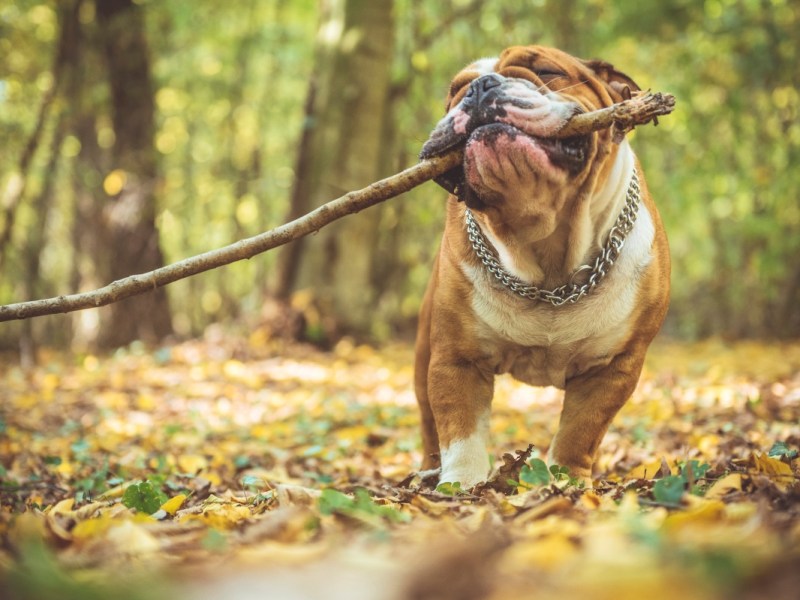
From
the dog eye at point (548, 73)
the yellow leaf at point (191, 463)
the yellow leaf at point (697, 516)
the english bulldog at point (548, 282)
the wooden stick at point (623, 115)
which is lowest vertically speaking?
the yellow leaf at point (191, 463)

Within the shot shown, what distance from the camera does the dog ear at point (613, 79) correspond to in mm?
3559

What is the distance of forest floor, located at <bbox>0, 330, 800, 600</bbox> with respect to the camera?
1.41 meters

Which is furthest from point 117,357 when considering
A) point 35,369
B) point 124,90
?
point 124,90

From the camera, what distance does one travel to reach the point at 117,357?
9250mm

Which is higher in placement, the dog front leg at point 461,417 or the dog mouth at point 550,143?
the dog mouth at point 550,143

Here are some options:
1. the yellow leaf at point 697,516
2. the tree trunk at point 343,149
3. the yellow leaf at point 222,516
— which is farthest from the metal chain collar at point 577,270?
the tree trunk at point 343,149

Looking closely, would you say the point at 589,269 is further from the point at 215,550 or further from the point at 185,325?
the point at 185,325

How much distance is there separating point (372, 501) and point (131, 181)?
8606 millimetres

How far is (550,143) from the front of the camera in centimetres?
304

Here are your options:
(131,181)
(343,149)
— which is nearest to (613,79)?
(343,149)

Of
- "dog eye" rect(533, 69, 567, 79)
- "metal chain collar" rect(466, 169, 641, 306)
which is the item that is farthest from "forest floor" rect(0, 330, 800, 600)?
"dog eye" rect(533, 69, 567, 79)

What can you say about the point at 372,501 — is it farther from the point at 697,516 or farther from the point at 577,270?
the point at 577,270

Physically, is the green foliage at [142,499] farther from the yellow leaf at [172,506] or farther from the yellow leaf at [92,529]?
the yellow leaf at [92,529]

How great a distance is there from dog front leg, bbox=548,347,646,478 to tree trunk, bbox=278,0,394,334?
6.14 m
